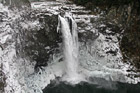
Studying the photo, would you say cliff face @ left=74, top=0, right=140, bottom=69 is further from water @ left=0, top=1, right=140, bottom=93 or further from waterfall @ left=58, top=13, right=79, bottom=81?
waterfall @ left=58, top=13, right=79, bottom=81

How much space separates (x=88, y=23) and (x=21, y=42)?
686cm

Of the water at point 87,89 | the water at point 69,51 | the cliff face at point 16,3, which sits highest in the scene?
the cliff face at point 16,3

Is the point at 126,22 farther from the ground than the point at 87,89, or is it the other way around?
the point at 126,22

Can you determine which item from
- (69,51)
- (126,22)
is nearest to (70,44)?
(69,51)

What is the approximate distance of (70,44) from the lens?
2080cm

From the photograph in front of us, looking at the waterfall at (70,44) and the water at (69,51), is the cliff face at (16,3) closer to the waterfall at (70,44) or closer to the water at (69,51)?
the water at (69,51)

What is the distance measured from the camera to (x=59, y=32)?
20.4 metres

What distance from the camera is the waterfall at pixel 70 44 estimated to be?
20.2 metres

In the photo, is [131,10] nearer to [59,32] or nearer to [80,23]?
[80,23]

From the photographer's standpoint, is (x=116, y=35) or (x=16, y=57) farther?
(x=116, y=35)

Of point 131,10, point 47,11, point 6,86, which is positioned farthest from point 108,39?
point 6,86

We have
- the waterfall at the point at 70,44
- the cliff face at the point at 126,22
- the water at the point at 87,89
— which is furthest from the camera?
the cliff face at the point at 126,22

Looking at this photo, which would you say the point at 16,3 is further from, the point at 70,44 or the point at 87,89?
the point at 87,89

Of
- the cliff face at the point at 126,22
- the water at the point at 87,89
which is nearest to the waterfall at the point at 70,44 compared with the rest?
the water at the point at 87,89
